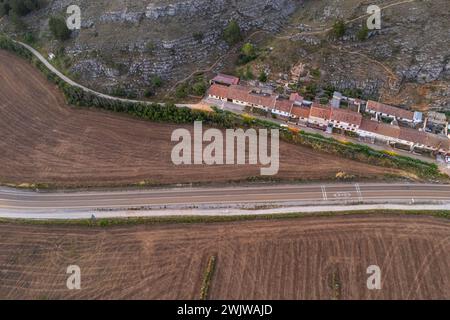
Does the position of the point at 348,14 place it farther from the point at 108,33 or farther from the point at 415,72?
the point at 108,33

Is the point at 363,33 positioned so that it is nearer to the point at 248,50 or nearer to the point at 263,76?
the point at 263,76

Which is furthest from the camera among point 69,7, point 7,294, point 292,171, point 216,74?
point 69,7

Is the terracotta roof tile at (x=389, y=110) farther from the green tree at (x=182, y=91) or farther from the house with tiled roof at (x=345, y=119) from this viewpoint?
the green tree at (x=182, y=91)

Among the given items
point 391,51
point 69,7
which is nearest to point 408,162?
point 391,51

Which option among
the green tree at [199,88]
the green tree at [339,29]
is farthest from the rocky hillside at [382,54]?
the green tree at [199,88]

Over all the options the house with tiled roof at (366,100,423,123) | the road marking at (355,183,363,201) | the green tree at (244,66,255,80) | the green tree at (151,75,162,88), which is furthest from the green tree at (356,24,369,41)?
the green tree at (151,75,162,88)

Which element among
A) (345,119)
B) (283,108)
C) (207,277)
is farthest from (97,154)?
(345,119)

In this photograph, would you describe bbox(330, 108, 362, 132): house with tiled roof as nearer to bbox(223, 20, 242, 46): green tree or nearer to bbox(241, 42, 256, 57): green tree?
bbox(241, 42, 256, 57): green tree
